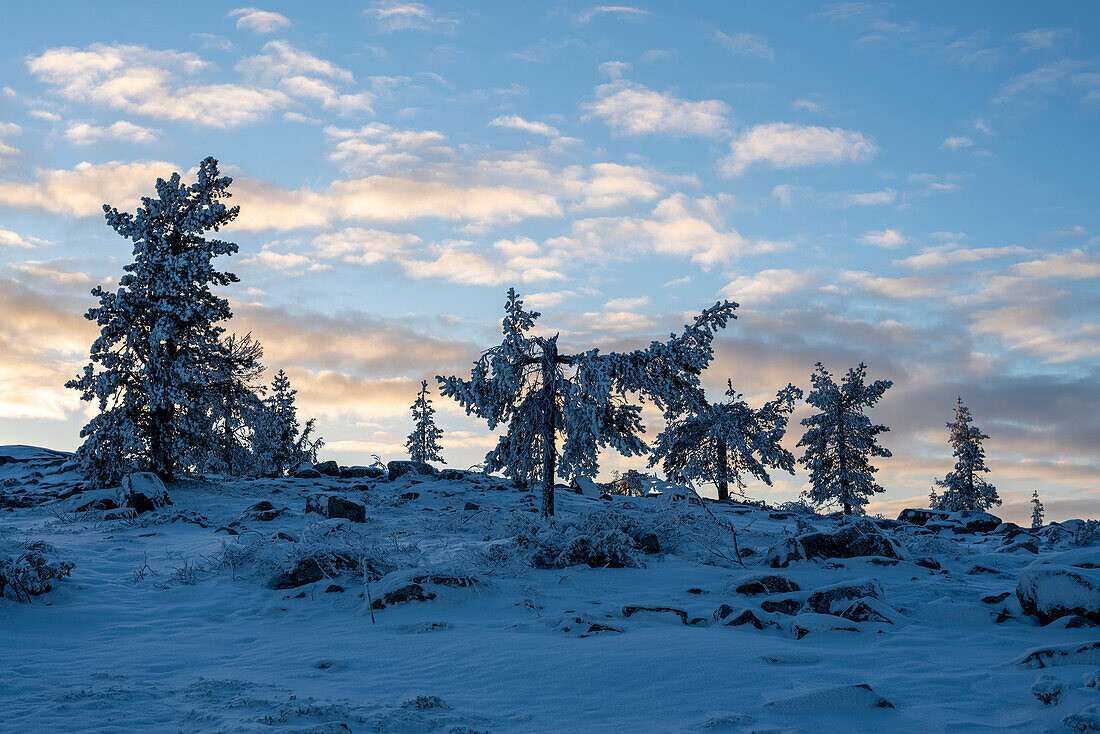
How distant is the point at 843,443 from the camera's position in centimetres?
3747

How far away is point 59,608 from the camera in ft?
28.9

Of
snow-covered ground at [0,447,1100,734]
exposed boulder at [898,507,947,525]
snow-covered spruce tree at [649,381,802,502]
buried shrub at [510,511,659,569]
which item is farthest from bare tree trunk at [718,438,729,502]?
buried shrub at [510,511,659,569]

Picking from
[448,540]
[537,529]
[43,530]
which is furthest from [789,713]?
[43,530]

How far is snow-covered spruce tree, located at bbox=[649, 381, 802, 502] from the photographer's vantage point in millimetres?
31625

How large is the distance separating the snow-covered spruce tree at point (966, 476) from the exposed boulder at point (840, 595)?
3611 centimetres

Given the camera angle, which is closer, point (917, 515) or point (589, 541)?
point (589, 541)

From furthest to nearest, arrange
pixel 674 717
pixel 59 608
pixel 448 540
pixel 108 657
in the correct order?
pixel 448 540 → pixel 59 608 → pixel 108 657 → pixel 674 717

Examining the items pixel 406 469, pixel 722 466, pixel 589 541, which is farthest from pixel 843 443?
pixel 589 541

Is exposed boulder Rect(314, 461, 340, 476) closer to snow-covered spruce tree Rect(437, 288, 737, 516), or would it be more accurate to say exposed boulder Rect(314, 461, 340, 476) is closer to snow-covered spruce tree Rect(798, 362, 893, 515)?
snow-covered spruce tree Rect(437, 288, 737, 516)

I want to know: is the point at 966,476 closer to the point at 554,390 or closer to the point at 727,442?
the point at 727,442

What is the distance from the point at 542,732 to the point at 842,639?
151 inches

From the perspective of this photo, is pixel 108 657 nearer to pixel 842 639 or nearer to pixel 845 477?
pixel 842 639

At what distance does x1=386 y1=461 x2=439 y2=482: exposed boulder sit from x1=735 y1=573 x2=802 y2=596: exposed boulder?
72.4 ft

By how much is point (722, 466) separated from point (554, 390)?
16497 millimetres
